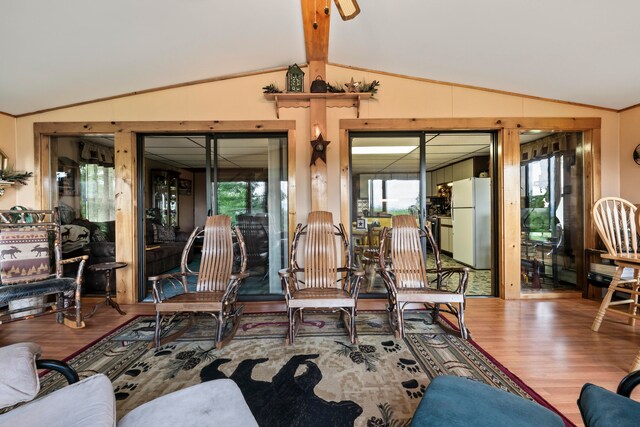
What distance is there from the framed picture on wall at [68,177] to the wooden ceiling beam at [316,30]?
3.61 meters

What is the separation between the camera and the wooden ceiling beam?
2.42 metres

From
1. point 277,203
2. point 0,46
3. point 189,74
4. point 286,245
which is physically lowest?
point 286,245

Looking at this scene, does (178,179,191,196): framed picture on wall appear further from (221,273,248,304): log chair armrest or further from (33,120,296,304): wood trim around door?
(221,273,248,304): log chair armrest

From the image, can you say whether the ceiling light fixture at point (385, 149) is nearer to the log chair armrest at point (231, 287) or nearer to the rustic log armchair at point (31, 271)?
the log chair armrest at point (231, 287)

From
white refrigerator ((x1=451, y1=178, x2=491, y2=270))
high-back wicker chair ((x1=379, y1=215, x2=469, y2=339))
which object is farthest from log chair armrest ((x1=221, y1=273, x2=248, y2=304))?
white refrigerator ((x1=451, y1=178, x2=491, y2=270))

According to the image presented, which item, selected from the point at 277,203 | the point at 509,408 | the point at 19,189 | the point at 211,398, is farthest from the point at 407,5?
the point at 19,189

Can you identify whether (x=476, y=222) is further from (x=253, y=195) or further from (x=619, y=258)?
(x=253, y=195)

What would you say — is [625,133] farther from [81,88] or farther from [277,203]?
[81,88]

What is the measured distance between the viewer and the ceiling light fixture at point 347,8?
1767 mm

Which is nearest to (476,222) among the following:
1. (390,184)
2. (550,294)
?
(550,294)

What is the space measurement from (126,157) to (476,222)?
6.00 m

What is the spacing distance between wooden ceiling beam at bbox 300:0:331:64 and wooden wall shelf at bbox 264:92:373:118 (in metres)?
0.46

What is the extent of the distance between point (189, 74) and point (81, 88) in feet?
3.98

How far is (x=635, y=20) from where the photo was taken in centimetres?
212
